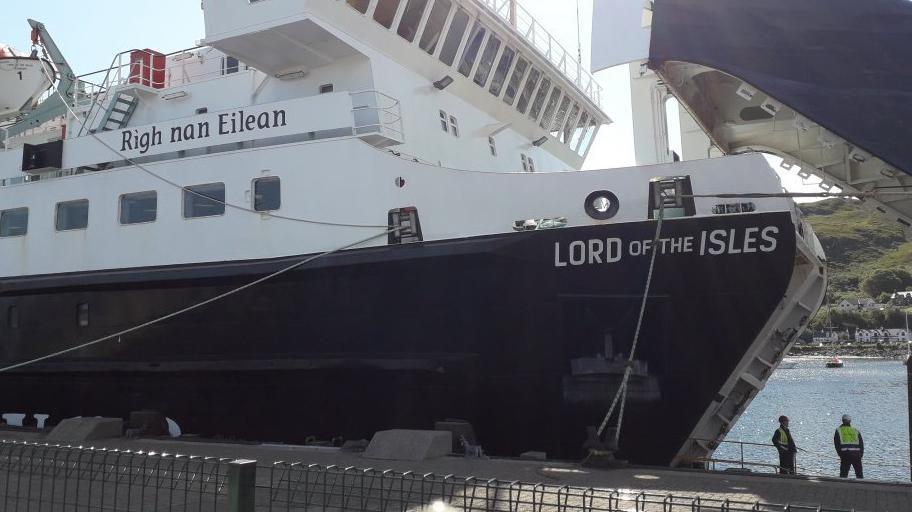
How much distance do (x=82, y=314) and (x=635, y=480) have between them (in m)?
8.11

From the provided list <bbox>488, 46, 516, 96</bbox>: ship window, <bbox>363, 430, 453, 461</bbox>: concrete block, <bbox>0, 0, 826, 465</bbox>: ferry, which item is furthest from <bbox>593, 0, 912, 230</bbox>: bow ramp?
<bbox>363, 430, 453, 461</bbox>: concrete block

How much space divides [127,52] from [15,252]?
3.55 meters

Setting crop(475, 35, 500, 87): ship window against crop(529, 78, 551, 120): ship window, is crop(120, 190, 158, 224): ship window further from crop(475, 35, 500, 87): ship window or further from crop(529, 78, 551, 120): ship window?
crop(529, 78, 551, 120): ship window

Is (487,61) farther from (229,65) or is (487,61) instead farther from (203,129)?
(203,129)

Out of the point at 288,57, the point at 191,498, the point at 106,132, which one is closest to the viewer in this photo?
the point at 191,498

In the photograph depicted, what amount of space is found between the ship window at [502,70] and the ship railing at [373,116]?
2662 millimetres

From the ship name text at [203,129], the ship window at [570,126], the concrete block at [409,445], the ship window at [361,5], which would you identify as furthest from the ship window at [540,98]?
the concrete block at [409,445]

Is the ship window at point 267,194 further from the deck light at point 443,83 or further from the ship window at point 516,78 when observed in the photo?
the ship window at point 516,78

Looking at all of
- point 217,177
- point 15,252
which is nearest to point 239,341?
point 217,177

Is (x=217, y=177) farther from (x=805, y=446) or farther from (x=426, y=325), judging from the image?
(x=805, y=446)

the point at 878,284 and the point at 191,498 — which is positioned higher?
the point at 878,284

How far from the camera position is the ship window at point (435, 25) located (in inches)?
427

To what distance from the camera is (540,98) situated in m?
13.2

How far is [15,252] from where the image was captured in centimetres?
1191
